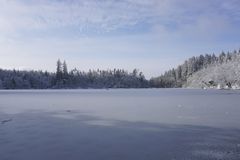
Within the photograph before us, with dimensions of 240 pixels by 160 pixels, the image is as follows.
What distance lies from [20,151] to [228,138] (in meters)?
14.2

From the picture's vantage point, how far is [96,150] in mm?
20453

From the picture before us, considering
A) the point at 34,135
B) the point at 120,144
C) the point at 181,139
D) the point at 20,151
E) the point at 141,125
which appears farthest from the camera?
the point at 141,125

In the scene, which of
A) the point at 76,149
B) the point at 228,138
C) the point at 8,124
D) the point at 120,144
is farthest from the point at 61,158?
the point at 8,124

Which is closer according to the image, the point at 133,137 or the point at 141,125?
the point at 133,137

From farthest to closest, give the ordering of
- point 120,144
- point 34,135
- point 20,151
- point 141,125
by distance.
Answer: point 141,125 < point 34,135 < point 120,144 < point 20,151

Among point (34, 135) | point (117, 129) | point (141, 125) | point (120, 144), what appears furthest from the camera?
point (141, 125)

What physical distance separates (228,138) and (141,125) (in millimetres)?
8747

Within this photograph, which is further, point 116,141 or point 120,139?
point 120,139

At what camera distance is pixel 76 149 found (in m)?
20.9

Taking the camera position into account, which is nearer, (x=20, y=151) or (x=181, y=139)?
(x=20, y=151)

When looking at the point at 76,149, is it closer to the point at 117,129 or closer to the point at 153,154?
the point at 153,154

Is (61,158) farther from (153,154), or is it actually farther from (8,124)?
(8,124)

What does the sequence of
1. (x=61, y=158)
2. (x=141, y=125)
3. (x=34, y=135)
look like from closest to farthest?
1. (x=61, y=158)
2. (x=34, y=135)
3. (x=141, y=125)

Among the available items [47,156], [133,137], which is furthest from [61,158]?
[133,137]
